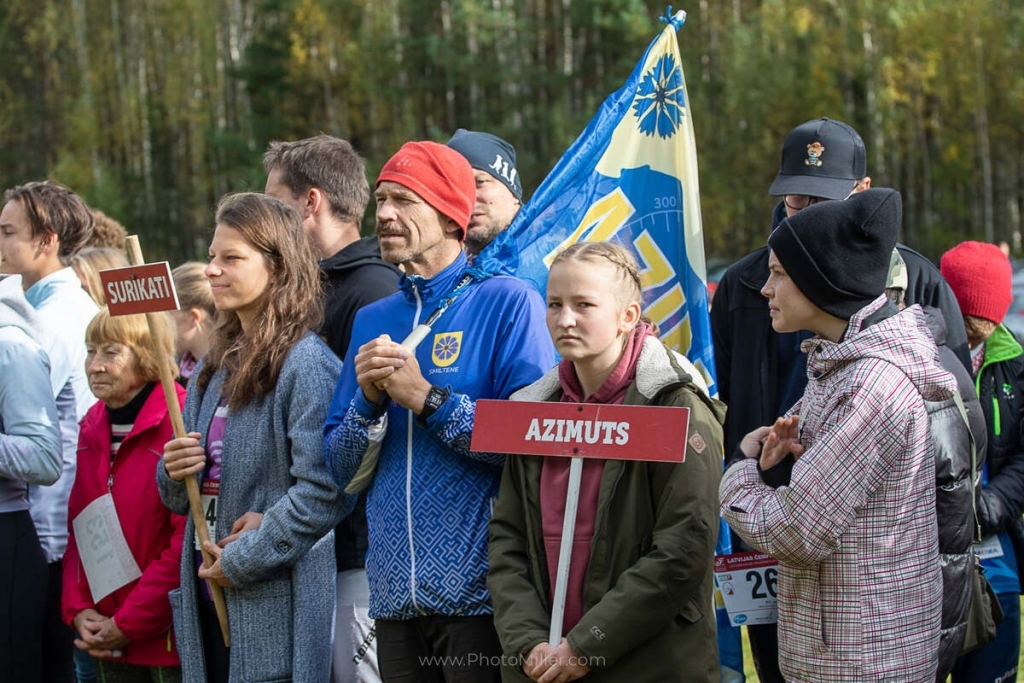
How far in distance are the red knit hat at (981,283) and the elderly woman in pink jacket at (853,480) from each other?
125 cm

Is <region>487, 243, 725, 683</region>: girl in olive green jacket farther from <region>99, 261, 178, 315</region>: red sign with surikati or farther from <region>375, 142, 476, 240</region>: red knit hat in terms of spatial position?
<region>99, 261, 178, 315</region>: red sign with surikati

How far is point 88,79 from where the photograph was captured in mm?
37656

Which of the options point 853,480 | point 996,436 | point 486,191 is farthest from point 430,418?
point 996,436

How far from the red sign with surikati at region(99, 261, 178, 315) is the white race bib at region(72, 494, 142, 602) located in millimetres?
755

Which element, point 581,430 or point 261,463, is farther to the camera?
point 261,463

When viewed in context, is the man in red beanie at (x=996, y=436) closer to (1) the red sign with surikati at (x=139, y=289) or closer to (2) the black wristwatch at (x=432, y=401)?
(2) the black wristwatch at (x=432, y=401)

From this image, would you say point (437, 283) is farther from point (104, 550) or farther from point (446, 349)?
point (104, 550)

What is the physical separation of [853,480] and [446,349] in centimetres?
111

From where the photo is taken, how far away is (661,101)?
420 centimetres

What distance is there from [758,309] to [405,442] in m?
1.40

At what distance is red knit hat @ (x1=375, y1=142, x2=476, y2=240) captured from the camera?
3393 millimetres

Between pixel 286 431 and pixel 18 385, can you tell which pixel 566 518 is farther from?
pixel 18 385

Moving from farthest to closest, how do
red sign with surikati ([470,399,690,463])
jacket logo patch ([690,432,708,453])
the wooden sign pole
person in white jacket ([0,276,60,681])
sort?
person in white jacket ([0,276,60,681]), the wooden sign pole, jacket logo patch ([690,432,708,453]), red sign with surikati ([470,399,690,463])

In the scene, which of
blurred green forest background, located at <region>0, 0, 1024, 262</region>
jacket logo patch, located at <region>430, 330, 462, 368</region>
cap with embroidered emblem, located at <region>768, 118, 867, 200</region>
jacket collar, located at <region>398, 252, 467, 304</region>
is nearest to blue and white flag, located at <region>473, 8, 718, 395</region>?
cap with embroidered emblem, located at <region>768, 118, 867, 200</region>
